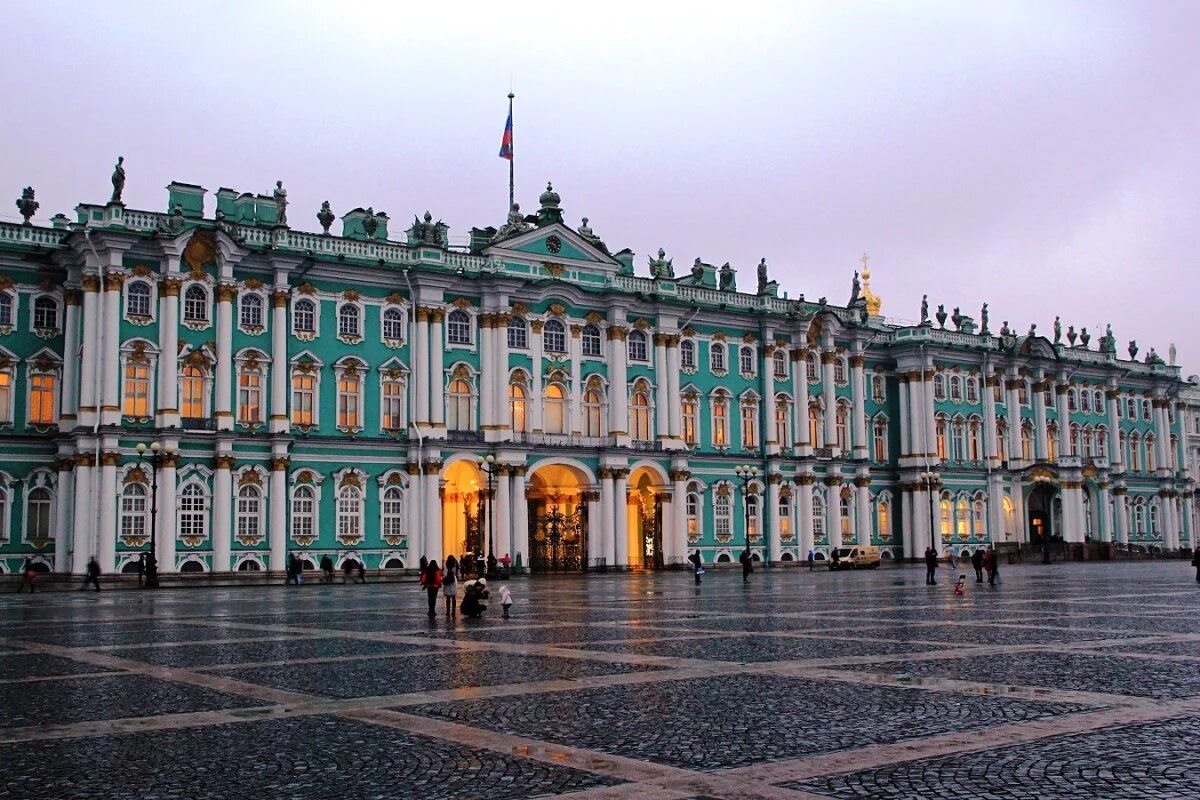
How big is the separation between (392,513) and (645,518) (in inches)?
603

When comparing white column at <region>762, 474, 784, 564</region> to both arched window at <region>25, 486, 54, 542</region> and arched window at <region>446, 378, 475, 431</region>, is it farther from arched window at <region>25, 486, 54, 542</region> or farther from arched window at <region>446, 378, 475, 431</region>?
arched window at <region>25, 486, 54, 542</region>

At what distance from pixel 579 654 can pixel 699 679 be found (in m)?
3.79

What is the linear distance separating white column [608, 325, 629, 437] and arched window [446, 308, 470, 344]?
27.4 feet

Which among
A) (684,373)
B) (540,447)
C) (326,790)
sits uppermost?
(684,373)

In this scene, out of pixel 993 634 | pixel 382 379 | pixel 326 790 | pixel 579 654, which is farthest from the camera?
pixel 382 379

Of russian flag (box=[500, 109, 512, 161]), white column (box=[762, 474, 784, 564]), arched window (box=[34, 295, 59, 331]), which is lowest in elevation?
white column (box=[762, 474, 784, 564])

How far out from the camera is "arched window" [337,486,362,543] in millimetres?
61062

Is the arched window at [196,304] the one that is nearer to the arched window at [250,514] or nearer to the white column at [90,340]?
the white column at [90,340]

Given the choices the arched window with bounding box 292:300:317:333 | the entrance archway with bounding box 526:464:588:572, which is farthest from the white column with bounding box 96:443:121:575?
the entrance archway with bounding box 526:464:588:572

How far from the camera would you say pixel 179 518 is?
56750mm

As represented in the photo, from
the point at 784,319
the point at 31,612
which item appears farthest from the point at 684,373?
the point at 31,612

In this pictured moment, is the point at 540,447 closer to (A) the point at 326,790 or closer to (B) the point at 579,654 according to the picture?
(B) the point at 579,654

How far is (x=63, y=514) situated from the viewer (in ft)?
181

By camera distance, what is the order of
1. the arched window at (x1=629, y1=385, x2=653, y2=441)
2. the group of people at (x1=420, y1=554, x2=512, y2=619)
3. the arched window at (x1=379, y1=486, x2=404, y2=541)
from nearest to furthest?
1. the group of people at (x1=420, y1=554, x2=512, y2=619)
2. the arched window at (x1=379, y1=486, x2=404, y2=541)
3. the arched window at (x1=629, y1=385, x2=653, y2=441)
